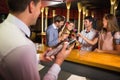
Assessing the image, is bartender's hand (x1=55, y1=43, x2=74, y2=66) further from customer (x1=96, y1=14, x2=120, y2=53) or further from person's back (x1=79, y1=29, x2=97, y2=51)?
person's back (x1=79, y1=29, x2=97, y2=51)

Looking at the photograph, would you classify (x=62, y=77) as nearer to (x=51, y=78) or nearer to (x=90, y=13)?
(x=51, y=78)

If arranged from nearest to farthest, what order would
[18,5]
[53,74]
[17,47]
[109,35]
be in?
[17,47] < [18,5] < [53,74] < [109,35]

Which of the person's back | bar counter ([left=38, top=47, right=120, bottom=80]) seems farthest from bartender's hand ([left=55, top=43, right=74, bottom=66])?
the person's back

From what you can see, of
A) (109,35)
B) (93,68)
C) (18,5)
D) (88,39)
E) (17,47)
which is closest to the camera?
(17,47)

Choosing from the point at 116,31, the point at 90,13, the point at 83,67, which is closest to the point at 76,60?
the point at 83,67

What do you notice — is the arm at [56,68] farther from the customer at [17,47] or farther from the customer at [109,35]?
the customer at [109,35]

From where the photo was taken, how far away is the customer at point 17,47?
0.90 meters

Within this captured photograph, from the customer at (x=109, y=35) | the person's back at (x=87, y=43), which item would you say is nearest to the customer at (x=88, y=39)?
the person's back at (x=87, y=43)

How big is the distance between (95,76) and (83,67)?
9.7 inches

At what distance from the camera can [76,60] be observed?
2.32 metres

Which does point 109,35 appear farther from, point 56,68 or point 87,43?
point 56,68

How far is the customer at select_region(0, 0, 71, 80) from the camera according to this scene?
35.6 inches

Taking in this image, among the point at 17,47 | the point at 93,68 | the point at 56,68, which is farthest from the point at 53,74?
the point at 93,68

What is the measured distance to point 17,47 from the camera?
903 mm
